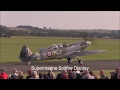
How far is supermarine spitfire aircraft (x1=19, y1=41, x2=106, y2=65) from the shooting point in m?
14.0

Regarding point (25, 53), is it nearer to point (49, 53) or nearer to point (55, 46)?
point (49, 53)

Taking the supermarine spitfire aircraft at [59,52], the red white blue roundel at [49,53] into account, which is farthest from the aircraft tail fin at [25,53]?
the red white blue roundel at [49,53]

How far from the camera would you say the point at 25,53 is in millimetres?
13641

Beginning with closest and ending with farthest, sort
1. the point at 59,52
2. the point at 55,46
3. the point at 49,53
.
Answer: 1. the point at 55,46
2. the point at 49,53
3. the point at 59,52

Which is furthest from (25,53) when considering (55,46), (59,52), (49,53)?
(59,52)

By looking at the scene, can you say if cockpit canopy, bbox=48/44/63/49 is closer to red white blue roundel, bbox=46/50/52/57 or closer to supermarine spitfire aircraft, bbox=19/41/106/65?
supermarine spitfire aircraft, bbox=19/41/106/65

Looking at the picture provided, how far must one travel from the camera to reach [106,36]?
46.6 feet

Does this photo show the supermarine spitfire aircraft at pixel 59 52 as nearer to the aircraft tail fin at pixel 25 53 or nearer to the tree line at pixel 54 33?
the aircraft tail fin at pixel 25 53

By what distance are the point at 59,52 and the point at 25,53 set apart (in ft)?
5.25

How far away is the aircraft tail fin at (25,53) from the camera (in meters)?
13.3

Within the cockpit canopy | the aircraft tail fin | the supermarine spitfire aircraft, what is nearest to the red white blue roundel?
the supermarine spitfire aircraft
